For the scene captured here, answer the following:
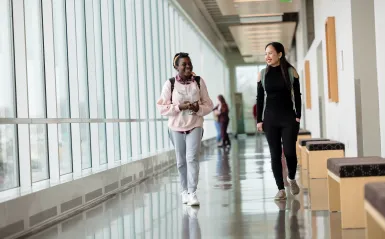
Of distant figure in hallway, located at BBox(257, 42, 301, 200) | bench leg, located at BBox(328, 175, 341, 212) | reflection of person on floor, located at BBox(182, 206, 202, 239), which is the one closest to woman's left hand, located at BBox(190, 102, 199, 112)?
distant figure in hallway, located at BBox(257, 42, 301, 200)

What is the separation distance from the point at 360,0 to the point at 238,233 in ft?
14.6

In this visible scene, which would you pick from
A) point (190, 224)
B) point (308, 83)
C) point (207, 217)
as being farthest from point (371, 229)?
point (308, 83)

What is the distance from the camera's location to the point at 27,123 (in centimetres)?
629

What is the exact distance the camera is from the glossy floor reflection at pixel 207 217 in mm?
5141

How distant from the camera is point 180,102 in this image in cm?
689

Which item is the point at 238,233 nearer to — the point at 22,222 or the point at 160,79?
the point at 22,222

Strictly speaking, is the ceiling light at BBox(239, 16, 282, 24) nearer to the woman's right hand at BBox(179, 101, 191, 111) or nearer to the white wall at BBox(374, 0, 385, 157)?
the white wall at BBox(374, 0, 385, 157)

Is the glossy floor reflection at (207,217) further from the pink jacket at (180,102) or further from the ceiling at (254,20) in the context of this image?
the ceiling at (254,20)

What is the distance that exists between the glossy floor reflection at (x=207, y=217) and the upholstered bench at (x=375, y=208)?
757 millimetres

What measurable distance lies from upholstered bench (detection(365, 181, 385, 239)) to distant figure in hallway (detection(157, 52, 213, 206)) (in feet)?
10.1

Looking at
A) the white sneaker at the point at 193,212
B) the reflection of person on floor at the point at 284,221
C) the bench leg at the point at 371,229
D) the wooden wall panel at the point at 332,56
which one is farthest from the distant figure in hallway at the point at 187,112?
the wooden wall panel at the point at 332,56

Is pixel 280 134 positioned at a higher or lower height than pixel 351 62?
lower

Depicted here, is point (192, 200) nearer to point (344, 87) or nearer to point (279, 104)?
point (279, 104)

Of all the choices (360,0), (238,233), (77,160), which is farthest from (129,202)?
(360,0)
